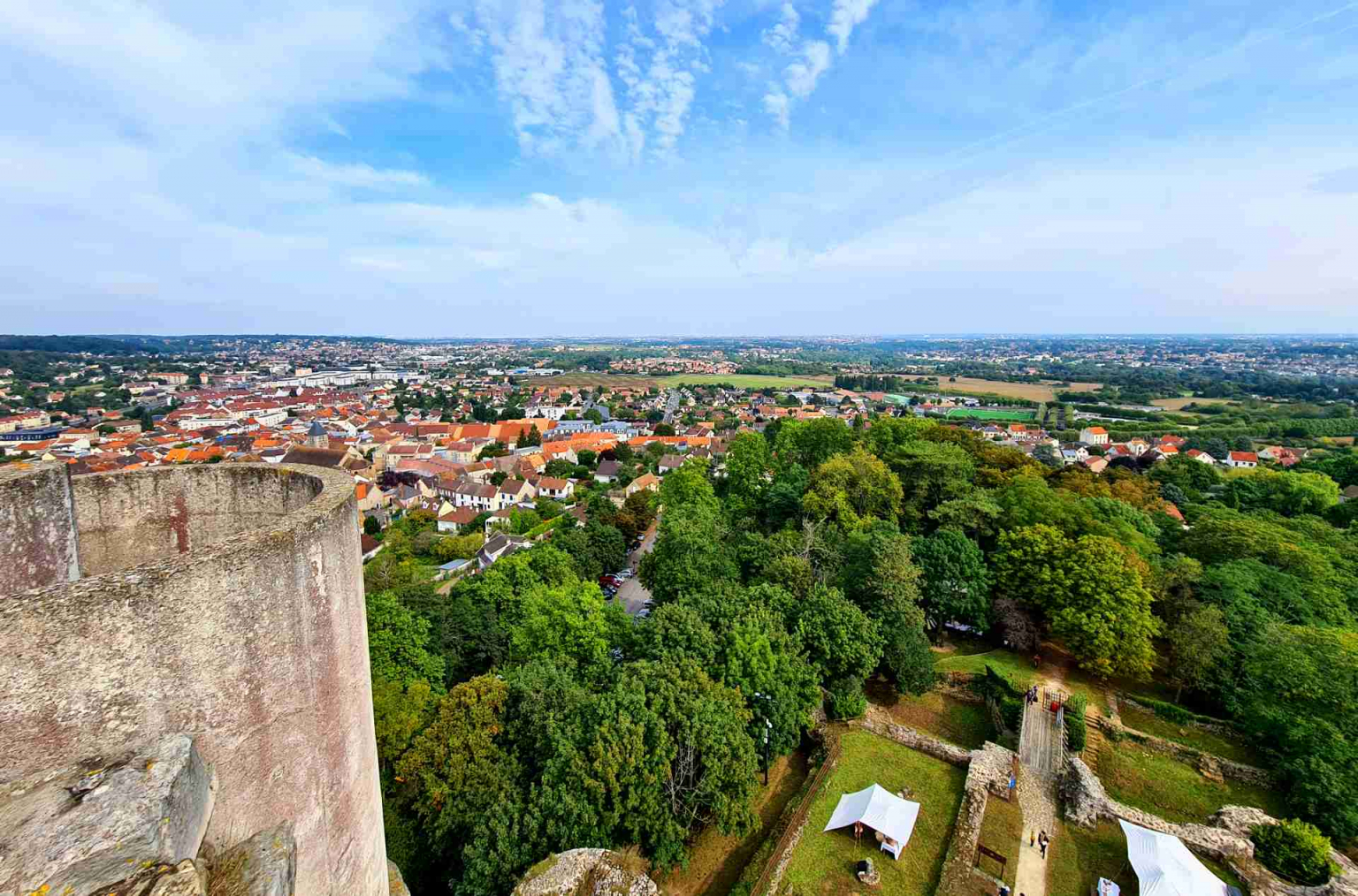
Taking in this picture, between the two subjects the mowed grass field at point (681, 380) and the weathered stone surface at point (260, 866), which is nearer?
the weathered stone surface at point (260, 866)

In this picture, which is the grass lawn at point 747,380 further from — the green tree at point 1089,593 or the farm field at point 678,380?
the green tree at point 1089,593

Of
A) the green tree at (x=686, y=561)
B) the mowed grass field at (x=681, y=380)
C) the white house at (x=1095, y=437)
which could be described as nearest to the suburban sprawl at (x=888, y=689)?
the green tree at (x=686, y=561)

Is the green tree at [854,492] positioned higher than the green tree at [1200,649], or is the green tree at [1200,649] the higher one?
the green tree at [854,492]

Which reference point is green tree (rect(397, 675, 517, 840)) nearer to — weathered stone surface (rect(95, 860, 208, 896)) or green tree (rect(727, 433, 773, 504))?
weathered stone surface (rect(95, 860, 208, 896))

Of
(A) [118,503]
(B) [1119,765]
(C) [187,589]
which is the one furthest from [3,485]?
(B) [1119,765]

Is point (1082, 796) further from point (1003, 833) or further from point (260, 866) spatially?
point (260, 866)

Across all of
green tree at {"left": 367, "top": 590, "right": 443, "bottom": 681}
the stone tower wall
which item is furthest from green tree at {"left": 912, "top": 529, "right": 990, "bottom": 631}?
the stone tower wall
